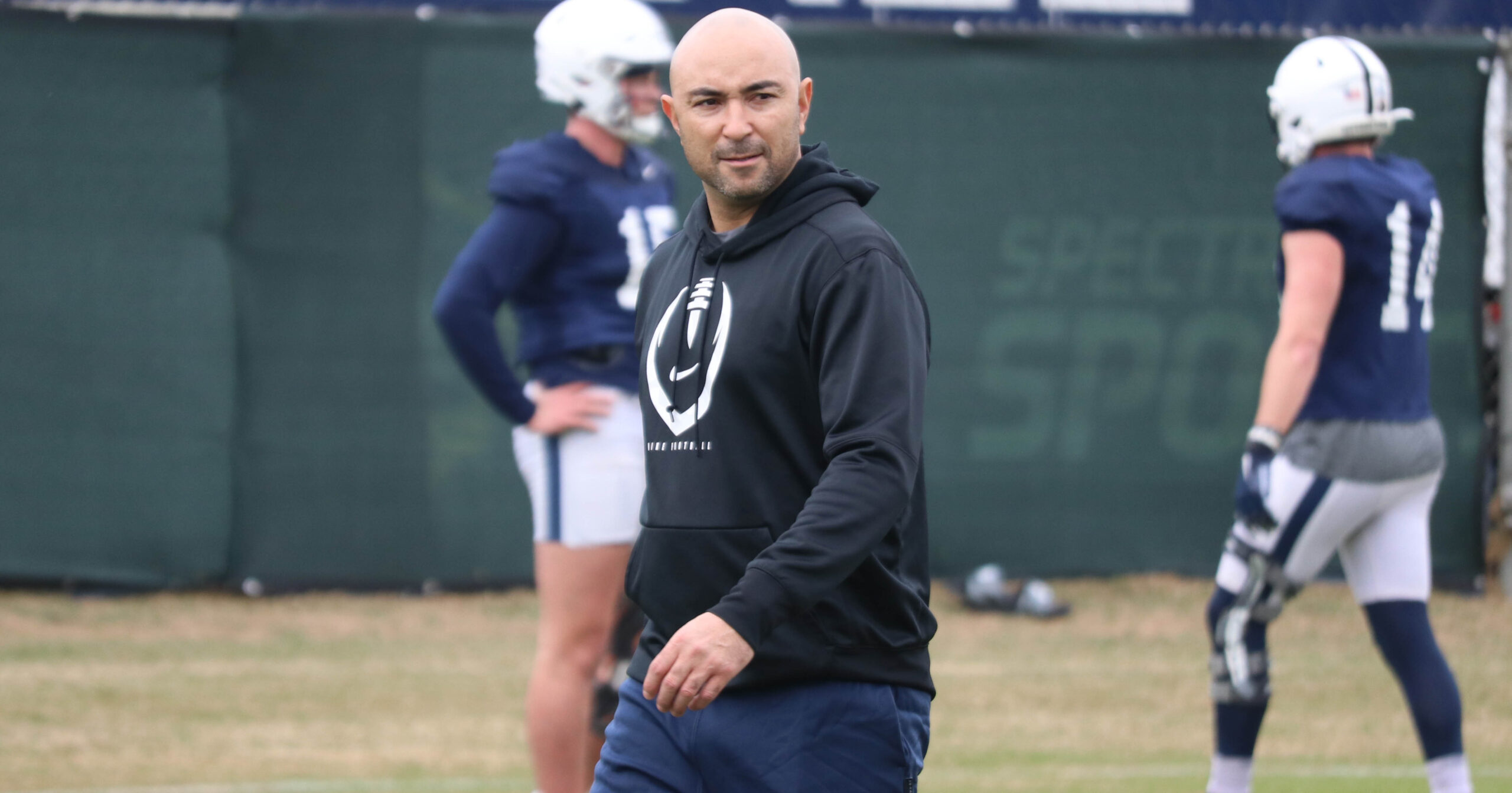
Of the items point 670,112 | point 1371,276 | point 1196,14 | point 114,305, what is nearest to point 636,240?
point 670,112

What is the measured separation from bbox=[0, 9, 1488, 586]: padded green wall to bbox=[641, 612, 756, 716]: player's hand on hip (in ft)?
22.0

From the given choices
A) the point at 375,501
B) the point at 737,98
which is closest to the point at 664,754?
the point at 737,98

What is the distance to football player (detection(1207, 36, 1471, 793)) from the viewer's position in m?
4.62

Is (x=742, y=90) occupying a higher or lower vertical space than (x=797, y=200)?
higher

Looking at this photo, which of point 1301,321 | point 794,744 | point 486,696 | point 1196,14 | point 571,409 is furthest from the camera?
point 1196,14

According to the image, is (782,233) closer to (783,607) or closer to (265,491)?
(783,607)

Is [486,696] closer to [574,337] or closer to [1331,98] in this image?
[574,337]

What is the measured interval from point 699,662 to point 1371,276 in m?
2.87

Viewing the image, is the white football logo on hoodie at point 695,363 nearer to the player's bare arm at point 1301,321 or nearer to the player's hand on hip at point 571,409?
the player's hand on hip at point 571,409

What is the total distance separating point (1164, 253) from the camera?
30.9 feet

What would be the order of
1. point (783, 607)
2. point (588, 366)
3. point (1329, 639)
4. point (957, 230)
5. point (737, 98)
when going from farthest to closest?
1. point (957, 230)
2. point (1329, 639)
3. point (588, 366)
4. point (737, 98)
5. point (783, 607)

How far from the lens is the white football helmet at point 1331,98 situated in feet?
15.7

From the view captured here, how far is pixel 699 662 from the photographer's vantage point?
2488 mm

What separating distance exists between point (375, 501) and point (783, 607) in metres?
6.82
